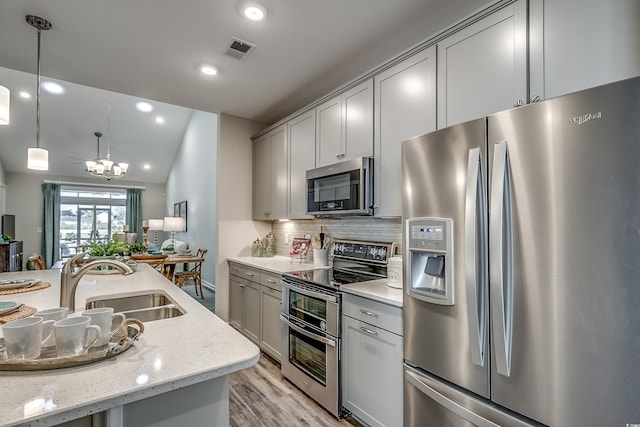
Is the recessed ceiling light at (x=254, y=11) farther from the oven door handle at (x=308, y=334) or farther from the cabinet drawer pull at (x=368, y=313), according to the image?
the oven door handle at (x=308, y=334)

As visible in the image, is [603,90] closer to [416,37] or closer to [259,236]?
[416,37]

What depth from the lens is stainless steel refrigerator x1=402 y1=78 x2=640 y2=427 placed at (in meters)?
0.97

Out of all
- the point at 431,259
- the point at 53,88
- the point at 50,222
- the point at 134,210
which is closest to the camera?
the point at 431,259

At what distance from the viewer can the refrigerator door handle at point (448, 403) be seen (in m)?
1.28

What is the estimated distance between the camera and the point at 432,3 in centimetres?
196

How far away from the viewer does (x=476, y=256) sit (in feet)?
4.27

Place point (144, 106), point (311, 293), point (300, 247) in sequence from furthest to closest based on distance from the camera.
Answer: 1. point (144, 106)
2. point (300, 247)
3. point (311, 293)

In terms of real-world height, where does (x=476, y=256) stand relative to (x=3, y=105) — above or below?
below

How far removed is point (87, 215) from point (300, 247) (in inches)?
357

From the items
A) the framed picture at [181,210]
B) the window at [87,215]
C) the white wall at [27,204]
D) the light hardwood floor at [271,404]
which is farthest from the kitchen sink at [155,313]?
the white wall at [27,204]

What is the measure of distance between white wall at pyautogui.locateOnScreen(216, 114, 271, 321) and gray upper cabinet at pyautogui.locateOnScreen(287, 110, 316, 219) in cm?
89

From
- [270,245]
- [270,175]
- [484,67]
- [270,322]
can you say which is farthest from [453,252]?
[270,245]

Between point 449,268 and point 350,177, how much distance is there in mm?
1240

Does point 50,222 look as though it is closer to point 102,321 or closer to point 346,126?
point 346,126
